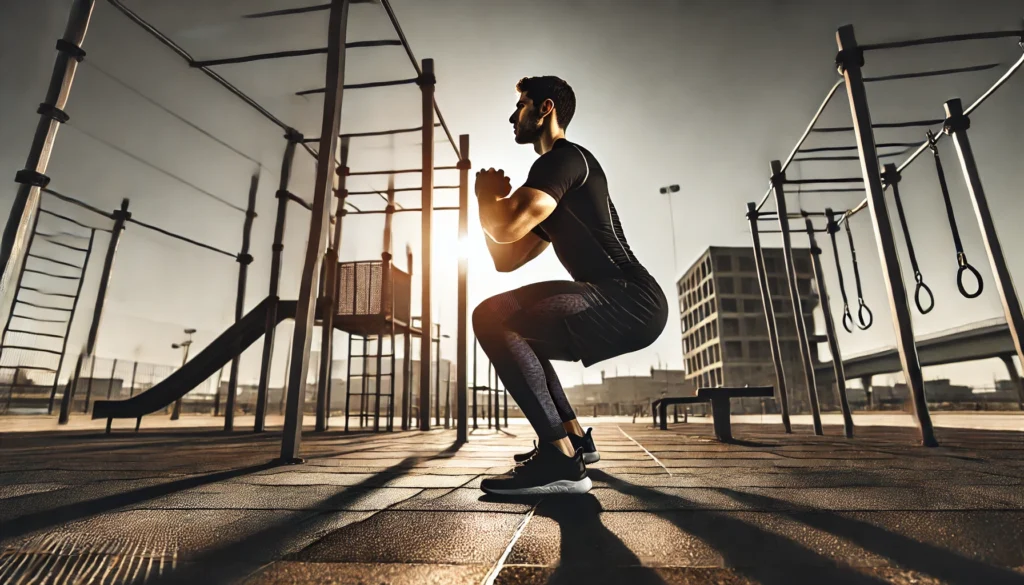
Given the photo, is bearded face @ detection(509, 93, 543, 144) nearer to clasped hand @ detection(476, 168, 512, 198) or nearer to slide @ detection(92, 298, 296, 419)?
clasped hand @ detection(476, 168, 512, 198)

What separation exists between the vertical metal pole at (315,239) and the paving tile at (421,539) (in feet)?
6.70

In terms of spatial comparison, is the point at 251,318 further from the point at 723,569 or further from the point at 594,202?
the point at 723,569

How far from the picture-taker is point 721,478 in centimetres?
208

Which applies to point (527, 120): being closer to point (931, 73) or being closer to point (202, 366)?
point (931, 73)

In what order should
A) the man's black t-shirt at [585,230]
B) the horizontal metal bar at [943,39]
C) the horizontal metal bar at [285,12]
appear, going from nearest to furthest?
1. the man's black t-shirt at [585,230]
2. the horizontal metal bar at [943,39]
3. the horizontal metal bar at [285,12]

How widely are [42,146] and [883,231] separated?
8226 millimetres

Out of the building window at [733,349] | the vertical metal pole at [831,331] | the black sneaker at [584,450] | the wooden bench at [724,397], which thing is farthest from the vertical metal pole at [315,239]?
the building window at [733,349]

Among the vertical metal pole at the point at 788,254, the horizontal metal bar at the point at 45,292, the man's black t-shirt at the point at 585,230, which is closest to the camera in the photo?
the man's black t-shirt at the point at 585,230

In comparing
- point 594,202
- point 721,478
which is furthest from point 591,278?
point 721,478

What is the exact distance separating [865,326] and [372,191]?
8.07 m

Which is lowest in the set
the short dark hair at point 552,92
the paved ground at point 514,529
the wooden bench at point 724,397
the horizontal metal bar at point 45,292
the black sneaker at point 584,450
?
the paved ground at point 514,529

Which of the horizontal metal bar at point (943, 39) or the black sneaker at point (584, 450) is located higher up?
the horizontal metal bar at point (943, 39)

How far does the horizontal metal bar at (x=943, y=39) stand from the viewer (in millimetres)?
4152

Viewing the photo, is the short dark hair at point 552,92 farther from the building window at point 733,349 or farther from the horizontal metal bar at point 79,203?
the building window at point 733,349
